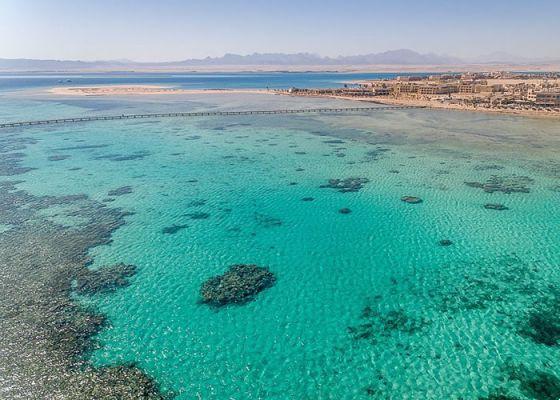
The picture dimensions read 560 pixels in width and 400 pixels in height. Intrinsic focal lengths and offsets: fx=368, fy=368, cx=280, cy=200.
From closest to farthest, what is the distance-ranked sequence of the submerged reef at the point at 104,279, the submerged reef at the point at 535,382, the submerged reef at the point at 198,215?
the submerged reef at the point at 535,382
the submerged reef at the point at 104,279
the submerged reef at the point at 198,215

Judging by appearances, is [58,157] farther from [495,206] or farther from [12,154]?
[495,206]

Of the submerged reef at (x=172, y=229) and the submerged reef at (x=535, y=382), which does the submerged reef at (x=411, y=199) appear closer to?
the submerged reef at (x=535, y=382)

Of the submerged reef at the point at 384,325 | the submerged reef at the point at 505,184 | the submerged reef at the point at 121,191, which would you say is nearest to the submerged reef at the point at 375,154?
the submerged reef at the point at 505,184

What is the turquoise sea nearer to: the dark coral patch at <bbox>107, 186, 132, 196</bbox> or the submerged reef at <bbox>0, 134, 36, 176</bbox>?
the submerged reef at <bbox>0, 134, 36, 176</bbox>

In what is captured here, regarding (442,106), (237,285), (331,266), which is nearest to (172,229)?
(237,285)

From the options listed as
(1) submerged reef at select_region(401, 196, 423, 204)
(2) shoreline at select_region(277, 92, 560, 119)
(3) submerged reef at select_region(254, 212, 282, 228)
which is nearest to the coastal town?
(2) shoreline at select_region(277, 92, 560, 119)

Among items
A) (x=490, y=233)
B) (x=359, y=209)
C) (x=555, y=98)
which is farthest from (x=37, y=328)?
(x=555, y=98)

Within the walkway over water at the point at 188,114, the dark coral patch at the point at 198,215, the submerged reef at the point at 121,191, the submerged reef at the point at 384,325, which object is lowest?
the submerged reef at the point at 384,325

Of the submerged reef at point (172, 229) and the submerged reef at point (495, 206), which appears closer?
the submerged reef at point (172, 229)
